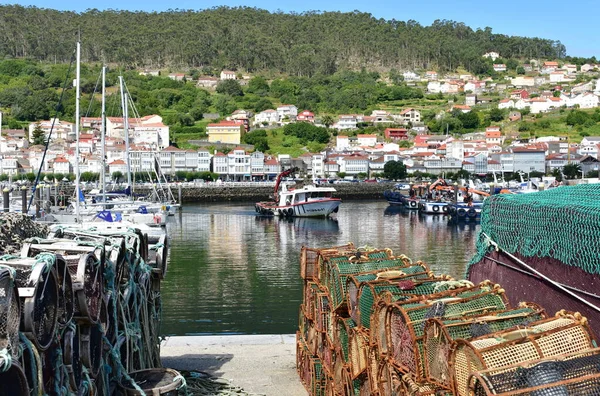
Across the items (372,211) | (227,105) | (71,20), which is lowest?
(372,211)

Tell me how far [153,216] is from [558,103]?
10387 centimetres

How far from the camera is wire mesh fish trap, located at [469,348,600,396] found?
124 inches

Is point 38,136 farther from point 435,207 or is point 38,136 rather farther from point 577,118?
point 577,118

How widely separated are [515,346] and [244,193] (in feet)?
201

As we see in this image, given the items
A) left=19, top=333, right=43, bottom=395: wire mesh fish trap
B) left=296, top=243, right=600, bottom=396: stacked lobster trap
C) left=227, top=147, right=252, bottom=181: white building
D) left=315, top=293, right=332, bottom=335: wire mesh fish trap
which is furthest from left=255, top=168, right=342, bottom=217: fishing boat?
left=227, top=147, right=252, bottom=181: white building

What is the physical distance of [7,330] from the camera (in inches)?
143

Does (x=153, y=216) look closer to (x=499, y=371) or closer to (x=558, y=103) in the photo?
(x=499, y=371)

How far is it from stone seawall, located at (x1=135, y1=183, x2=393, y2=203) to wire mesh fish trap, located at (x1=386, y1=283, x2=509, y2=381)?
5630 cm

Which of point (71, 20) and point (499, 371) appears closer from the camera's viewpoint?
point (499, 371)

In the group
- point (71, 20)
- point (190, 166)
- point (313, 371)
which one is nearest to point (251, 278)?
point (313, 371)

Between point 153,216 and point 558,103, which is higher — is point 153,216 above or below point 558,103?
below

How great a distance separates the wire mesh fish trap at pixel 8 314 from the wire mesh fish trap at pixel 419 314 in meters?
2.15

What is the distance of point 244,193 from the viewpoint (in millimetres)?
64812

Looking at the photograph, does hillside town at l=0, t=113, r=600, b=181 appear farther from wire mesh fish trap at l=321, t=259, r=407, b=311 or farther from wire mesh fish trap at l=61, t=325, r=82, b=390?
Answer: wire mesh fish trap at l=61, t=325, r=82, b=390
